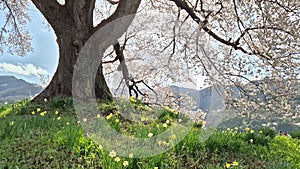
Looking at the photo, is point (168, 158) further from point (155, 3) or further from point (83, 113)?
point (155, 3)

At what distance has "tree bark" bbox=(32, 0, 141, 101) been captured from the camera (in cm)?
596

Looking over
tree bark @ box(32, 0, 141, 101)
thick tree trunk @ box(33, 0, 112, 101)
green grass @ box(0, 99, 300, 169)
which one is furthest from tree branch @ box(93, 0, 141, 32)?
green grass @ box(0, 99, 300, 169)

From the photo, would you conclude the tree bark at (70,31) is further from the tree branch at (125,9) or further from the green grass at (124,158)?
the green grass at (124,158)

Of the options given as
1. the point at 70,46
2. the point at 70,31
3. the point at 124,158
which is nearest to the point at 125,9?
the point at 70,31

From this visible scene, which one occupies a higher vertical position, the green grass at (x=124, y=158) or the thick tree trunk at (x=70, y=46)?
the thick tree trunk at (x=70, y=46)

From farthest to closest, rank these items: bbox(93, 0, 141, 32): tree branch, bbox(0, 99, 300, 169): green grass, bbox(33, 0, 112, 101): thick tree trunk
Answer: bbox(93, 0, 141, 32): tree branch
bbox(33, 0, 112, 101): thick tree trunk
bbox(0, 99, 300, 169): green grass

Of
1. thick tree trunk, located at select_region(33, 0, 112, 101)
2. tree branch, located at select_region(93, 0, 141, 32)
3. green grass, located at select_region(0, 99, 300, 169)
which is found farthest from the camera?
tree branch, located at select_region(93, 0, 141, 32)

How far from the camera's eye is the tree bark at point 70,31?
5.96 metres

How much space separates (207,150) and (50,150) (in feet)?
4.82

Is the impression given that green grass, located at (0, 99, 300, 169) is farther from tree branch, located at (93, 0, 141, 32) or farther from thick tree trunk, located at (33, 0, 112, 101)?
tree branch, located at (93, 0, 141, 32)

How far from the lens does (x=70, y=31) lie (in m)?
6.20

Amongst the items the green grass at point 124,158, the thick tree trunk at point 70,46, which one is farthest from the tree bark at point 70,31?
the green grass at point 124,158

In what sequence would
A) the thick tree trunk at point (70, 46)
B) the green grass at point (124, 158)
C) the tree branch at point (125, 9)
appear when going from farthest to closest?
the tree branch at point (125, 9) → the thick tree trunk at point (70, 46) → the green grass at point (124, 158)

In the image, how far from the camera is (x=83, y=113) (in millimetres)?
4793
